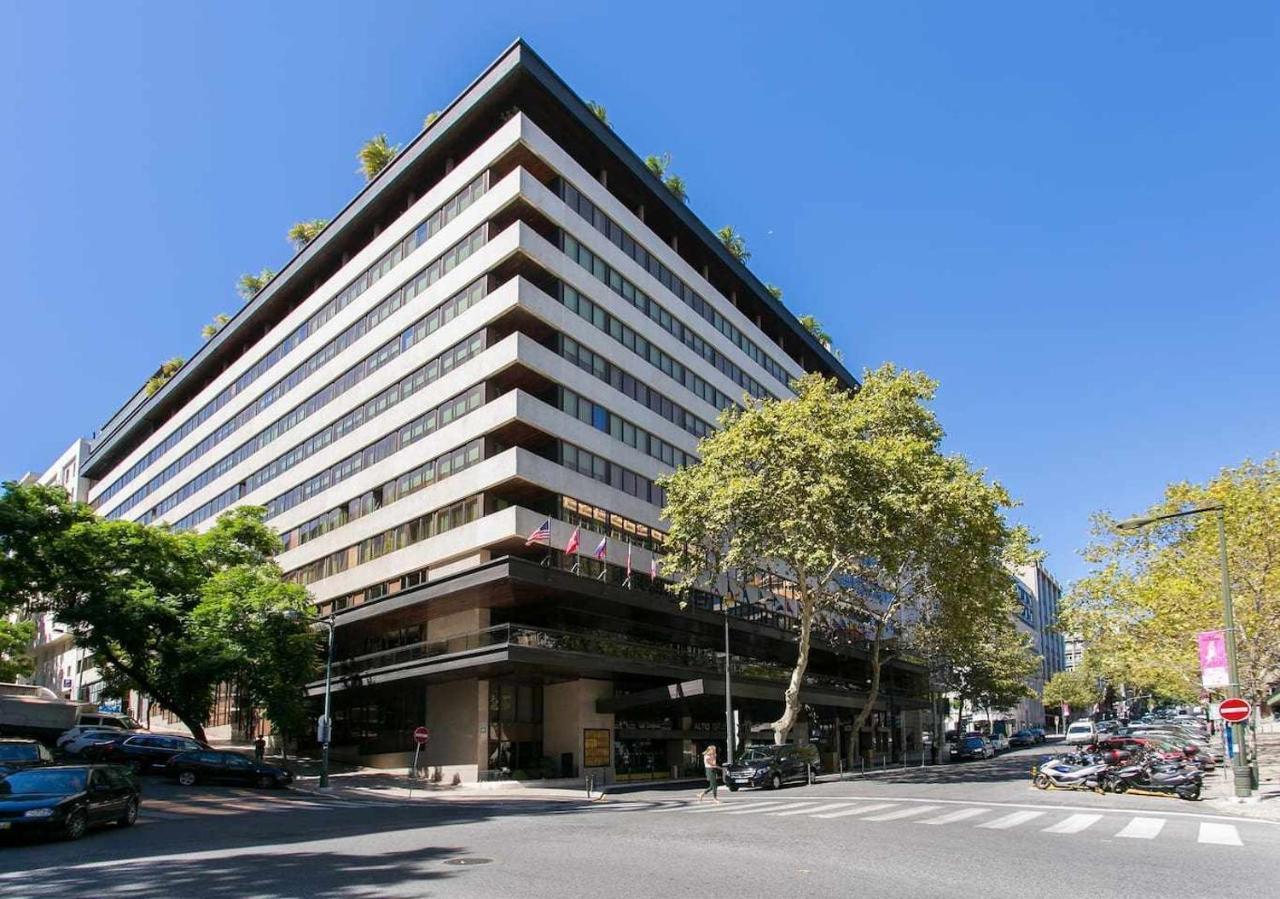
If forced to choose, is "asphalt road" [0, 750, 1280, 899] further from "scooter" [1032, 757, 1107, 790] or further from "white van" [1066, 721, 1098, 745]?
"white van" [1066, 721, 1098, 745]

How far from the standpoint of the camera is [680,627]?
164 ft

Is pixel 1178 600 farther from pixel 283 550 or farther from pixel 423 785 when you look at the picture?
pixel 283 550

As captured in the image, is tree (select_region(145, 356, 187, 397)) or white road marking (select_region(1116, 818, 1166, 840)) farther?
tree (select_region(145, 356, 187, 397))

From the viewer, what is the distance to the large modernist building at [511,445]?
1615 inches

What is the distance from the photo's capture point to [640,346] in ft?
163

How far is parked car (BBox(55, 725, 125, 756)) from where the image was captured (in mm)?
38344

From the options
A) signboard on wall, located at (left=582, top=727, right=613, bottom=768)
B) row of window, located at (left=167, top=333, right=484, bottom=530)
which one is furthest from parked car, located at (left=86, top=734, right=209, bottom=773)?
row of window, located at (left=167, top=333, right=484, bottom=530)

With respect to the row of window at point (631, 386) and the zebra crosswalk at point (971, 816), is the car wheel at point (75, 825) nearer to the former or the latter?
the zebra crosswalk at point (971, 816)

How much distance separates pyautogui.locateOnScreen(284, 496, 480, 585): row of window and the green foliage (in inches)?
193

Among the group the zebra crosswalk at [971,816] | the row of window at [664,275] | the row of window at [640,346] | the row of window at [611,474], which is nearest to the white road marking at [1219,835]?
the zebra crosswalk at [971,816]

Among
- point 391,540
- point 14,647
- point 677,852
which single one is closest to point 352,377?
point 391,540

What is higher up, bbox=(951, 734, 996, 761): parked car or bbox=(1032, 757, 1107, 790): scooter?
bbox=(1032, 757, 1107, 790): scooter

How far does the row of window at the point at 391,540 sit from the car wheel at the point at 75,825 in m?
23.1

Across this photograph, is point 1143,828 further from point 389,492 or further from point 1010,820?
point 389,492
